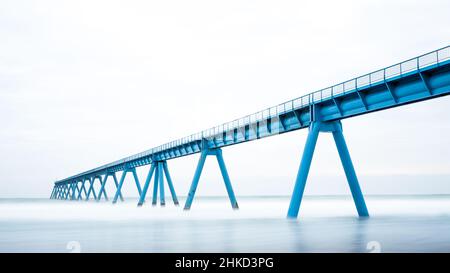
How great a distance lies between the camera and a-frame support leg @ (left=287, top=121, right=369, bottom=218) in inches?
1048

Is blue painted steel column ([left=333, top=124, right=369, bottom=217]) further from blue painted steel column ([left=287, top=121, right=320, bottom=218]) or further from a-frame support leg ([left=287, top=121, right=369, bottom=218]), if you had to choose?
blue painted steel column ([left=287, top=121, right=320, bottom=218])

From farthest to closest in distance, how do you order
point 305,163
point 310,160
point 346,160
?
point 346,160 → point 310,160 → point 305,163

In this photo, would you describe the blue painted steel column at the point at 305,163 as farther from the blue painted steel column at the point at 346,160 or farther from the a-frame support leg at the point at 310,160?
the blue painted steel column at the point at 346,160

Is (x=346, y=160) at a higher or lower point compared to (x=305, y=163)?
higher

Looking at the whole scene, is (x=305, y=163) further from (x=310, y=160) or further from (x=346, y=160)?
(x=346, y=160)

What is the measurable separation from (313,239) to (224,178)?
2755cm

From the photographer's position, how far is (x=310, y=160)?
87.4 feet

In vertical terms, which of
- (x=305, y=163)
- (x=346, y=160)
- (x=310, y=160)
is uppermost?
(x=346, y=160)

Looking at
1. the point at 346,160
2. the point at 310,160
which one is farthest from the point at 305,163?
the point at 346,160

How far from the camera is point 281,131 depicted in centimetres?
3197

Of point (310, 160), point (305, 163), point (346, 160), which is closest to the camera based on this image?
point (305, 163)

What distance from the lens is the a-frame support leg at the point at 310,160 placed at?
2662cm
